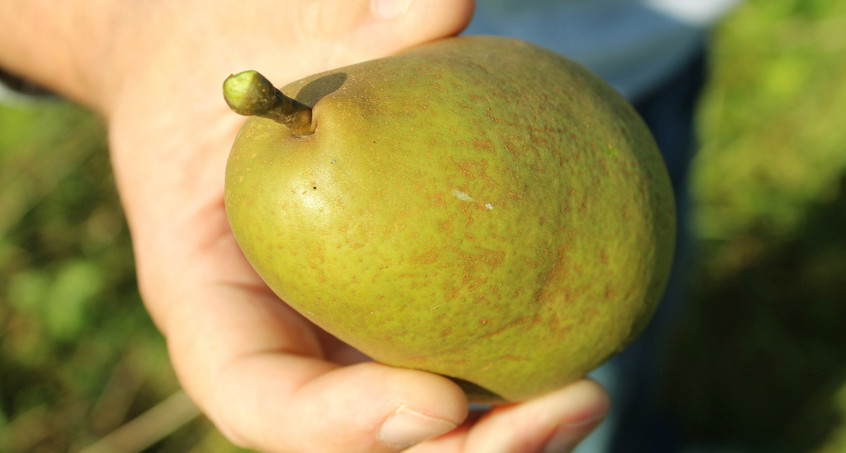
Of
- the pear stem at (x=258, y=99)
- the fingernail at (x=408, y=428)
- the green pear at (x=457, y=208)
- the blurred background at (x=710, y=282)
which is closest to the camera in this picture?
the pear stem at (x=258, y=99)

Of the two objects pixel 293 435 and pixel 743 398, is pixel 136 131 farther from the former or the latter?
pixel 743 398

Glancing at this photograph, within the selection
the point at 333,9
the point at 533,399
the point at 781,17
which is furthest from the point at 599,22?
the point at 781,17

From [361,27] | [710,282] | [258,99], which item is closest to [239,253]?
[361,27]

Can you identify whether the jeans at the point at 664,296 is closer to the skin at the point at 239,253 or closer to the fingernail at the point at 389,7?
the skin at the point at 239,253

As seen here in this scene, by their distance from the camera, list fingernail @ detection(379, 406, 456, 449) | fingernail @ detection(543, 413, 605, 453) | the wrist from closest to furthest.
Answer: fingernail @ detection(379, 406, 456, 449) → fingernail @ detection(543, 413, 605, 453) → the wrist

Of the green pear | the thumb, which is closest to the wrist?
the thumb

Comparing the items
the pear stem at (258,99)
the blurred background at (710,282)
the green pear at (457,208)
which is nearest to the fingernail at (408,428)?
the green pear at (457,208)

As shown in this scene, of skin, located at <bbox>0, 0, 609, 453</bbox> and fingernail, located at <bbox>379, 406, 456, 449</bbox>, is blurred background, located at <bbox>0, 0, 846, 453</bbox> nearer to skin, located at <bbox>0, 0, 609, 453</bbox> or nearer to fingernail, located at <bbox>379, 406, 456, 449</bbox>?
skin, located at <bbox>0, 0, 609, 453</bbox>

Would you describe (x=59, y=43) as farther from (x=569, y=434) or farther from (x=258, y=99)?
(x=569, y=434)
